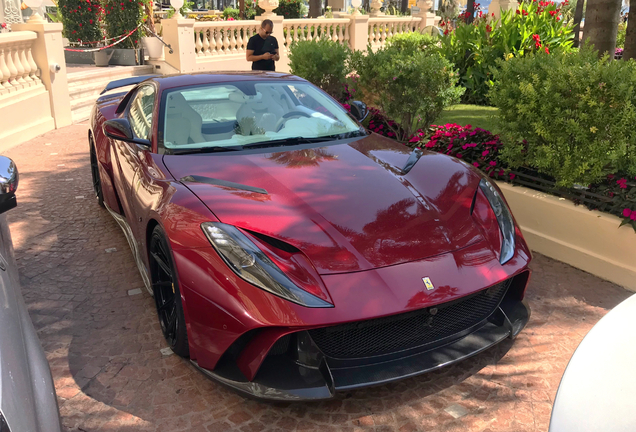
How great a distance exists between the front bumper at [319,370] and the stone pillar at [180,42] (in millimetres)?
13471

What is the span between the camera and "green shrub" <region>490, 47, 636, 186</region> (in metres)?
4.13

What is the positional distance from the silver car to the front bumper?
85 centimetres

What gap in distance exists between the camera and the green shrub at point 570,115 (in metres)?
4.13

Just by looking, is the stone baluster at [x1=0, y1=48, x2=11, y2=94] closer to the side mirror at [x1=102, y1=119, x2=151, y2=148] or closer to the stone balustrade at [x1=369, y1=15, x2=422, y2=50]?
the side mirror at [x1=102, y1=119, x2=151, y2=148]

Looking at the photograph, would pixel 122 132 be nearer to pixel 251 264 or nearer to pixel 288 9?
pixel 251 264

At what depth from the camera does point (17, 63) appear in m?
9.50

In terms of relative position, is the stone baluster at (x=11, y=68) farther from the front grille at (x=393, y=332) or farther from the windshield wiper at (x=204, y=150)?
the front grille at (x=393, y=332)

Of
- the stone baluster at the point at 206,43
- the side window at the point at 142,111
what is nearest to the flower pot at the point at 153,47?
the stone baluster at the point at 206,43

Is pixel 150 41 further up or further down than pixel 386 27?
further down

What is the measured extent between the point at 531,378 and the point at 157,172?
2.42 m

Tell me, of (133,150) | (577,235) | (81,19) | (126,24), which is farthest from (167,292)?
(81,19)

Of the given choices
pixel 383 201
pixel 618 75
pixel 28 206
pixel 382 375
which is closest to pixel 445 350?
pixel 382 375

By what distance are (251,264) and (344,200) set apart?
715mm

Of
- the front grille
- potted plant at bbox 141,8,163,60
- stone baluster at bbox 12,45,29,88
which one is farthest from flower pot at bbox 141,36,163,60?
the front grille
